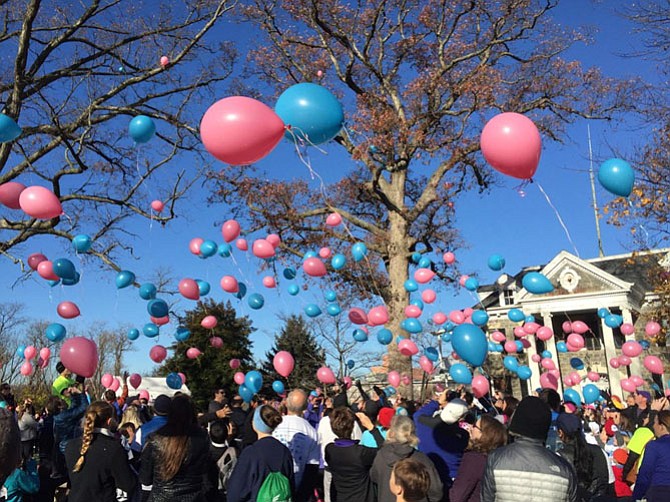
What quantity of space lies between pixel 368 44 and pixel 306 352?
2074 centimetres

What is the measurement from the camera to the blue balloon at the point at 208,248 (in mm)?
10789

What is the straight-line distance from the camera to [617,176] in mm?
6207

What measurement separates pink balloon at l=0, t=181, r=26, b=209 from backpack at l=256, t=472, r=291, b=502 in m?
6.72

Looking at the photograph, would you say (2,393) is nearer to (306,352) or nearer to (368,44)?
(368,44)

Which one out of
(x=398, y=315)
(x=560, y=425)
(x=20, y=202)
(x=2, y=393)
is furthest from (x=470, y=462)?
(x=398, y=315)

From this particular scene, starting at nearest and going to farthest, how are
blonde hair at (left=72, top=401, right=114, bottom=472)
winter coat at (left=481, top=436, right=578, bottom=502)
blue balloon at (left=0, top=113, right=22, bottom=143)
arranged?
winter coat at (left=481, top=436, right=578, bottom=502)
blonde hair at (left=72, top=401, right=114, bottom=472)
blue balloon at (left=0, top=113, right=22, bottom=143)

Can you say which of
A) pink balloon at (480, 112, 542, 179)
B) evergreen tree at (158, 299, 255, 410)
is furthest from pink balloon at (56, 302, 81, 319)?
evergreen tree at (158, 299, 255, 410)

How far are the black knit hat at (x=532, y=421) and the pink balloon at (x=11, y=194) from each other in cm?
801

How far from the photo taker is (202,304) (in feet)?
103

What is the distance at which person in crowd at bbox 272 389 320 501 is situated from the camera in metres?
4.67

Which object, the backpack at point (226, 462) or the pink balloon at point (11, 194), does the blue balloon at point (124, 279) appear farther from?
the backpack at point (226, 462)

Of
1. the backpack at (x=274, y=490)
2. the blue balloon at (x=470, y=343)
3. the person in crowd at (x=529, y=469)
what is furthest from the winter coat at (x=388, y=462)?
the blue balloon at (x=470, y=343)

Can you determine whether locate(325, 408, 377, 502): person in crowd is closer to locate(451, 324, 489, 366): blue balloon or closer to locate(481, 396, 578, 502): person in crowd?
locate(481, 396, 578, 502): person in crowd

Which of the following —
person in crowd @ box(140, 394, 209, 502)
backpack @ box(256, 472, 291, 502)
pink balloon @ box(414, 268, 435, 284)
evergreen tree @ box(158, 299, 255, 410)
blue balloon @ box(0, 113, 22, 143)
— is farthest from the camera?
evergreen tree @ box(158, 299, 255, 410)
